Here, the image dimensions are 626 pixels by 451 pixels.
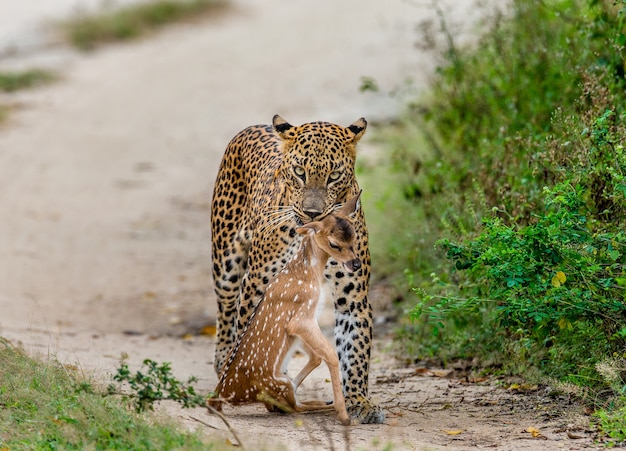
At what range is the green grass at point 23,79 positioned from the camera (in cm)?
1903

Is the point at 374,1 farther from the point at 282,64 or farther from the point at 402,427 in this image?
the point at 402,427

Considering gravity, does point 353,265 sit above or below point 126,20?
below

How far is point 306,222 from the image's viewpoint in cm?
664

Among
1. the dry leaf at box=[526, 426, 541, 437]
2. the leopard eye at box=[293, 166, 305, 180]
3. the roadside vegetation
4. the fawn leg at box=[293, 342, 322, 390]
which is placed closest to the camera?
the dry leaf at box=[526, 426, 541, 437]

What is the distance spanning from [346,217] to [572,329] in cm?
156

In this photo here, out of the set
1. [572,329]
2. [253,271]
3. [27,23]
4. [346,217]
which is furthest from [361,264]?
[27,23]

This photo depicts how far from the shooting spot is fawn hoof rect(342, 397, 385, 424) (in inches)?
260

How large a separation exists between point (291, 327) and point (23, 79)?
14149 mm

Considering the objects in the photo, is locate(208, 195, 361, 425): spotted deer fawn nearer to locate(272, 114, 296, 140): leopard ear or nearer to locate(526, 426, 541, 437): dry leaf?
locate(272, 114, 296, 140): leopard ear

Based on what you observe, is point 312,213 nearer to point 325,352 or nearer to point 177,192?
point 325,352

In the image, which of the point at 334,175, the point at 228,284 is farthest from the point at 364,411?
the point at 228,284

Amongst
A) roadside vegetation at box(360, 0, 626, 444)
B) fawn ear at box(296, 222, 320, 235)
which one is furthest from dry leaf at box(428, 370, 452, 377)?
fawn ear at box(296, 222, 320, 235)

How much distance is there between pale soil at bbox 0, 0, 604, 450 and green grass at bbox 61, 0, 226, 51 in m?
0.46

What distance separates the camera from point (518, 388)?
23.3ft
